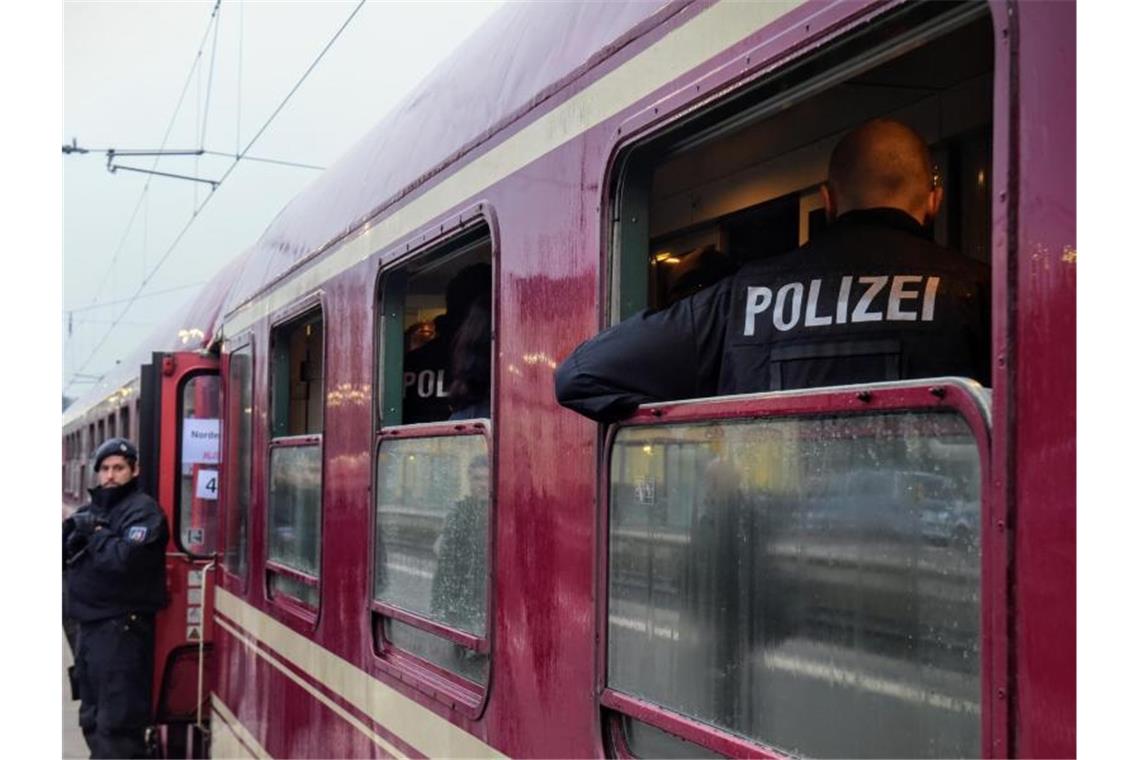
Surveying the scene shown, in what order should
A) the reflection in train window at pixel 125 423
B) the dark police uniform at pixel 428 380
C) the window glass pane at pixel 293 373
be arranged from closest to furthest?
the dark police uniform at pixel 428 380, the window glass pane at pixel 293 373, the reflection in train window at pixel 125 423

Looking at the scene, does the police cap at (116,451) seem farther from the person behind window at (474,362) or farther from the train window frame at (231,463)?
the person behind window at (474,362)

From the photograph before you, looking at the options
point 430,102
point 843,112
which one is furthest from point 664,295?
point 430,102

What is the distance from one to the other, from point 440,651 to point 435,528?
0.29 m

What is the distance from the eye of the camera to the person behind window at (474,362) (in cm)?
297

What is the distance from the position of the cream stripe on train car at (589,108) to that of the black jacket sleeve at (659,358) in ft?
1.21

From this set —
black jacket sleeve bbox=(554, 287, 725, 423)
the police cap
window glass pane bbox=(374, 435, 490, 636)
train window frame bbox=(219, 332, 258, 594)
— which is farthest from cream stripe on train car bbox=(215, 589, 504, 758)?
the police cap

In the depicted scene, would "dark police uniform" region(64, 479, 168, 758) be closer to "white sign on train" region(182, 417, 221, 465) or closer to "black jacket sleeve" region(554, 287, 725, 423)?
"white sign on train" region(182, 417, 221, 465)

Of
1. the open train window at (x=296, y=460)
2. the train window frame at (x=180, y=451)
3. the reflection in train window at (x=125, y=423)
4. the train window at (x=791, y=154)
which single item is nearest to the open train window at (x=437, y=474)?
the train window at (x=791, y=154)

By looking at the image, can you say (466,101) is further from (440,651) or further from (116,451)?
(116,451)

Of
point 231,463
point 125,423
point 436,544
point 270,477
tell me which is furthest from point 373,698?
Result: point 125,423

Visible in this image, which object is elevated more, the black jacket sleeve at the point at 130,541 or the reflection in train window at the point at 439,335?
the reflection in train window at the point at 439,335

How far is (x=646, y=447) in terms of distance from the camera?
202cm

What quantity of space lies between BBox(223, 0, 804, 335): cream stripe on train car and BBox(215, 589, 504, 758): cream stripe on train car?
1206 mm

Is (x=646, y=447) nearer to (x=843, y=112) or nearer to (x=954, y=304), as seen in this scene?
(x=954, y=304)
